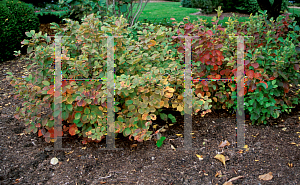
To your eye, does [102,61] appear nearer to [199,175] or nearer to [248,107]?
[199,175]

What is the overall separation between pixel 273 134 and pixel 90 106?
72.0 inches

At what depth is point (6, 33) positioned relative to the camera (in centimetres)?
514

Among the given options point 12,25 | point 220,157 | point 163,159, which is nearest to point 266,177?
point 220,157

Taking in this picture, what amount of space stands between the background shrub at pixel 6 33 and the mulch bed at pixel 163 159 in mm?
2810

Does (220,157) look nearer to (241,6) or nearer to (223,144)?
(223,144)

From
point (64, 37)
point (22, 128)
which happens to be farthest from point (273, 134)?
point (22, 128)

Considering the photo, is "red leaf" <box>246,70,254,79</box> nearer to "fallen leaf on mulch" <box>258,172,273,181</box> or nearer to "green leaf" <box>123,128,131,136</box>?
"fallen leaf on mulch" <box>258,172,273,181</box>

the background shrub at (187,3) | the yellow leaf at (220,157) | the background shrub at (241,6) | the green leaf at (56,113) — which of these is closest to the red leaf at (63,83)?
the green leaf at (56,113)

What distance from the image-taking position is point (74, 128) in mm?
2494

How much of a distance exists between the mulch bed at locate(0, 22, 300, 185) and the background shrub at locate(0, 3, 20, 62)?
9.22 ft

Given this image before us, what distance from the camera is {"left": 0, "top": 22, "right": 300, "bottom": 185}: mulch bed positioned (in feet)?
6.97

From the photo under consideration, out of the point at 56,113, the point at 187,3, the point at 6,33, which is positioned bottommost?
the point at 56,113

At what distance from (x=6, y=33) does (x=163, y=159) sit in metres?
4.37

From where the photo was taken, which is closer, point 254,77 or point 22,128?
point 254,77
